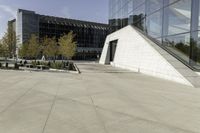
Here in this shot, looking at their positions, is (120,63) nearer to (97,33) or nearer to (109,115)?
(109,115)

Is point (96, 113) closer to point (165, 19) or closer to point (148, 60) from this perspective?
point (148, 60)

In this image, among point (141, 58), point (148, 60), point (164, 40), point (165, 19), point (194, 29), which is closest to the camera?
point (194, 29)

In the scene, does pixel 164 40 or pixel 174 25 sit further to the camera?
pixel 164 40

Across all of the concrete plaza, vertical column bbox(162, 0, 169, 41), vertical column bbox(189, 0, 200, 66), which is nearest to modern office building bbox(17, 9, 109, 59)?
vertical column bbox(162, 0, 169, 41)

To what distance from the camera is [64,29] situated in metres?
86.9

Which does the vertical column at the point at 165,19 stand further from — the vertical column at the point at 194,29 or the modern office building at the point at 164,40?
the vertical column at the point at 194,29

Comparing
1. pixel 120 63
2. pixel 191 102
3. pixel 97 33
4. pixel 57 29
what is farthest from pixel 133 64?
pixel 97 33

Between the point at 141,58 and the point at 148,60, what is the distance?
217 cm

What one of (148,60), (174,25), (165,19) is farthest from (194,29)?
(148,60)

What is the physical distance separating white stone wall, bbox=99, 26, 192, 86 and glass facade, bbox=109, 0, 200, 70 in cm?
132

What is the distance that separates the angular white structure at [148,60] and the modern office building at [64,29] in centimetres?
4248

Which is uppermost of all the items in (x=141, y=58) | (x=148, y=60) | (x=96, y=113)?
(x=141, y=58)

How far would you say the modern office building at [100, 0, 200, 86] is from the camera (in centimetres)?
1638

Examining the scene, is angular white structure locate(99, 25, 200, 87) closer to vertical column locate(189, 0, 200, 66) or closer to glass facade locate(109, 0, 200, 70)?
glass facade locate(109, 0, 200, 70)
